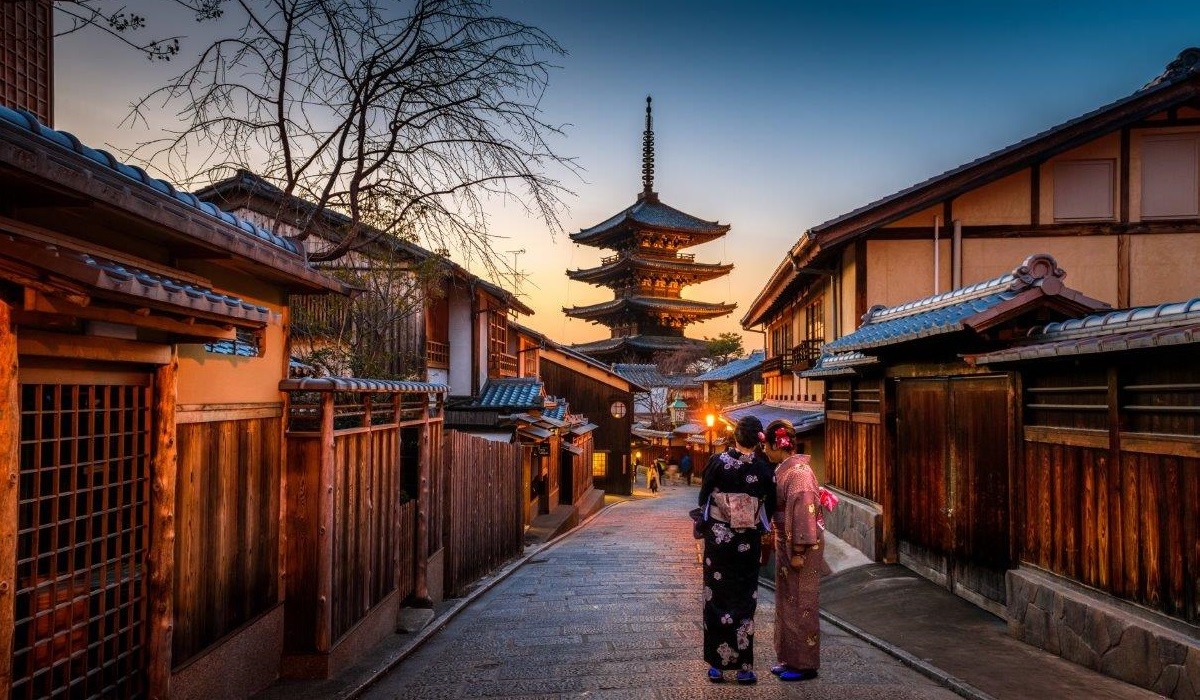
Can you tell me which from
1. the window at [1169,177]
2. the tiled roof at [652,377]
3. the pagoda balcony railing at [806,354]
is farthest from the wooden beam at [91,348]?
the tiled roof at [652,377]

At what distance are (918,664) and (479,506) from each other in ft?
22.1

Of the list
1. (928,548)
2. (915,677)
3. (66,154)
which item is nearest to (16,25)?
(66,154)

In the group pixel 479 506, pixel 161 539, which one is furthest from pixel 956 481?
pixel 161 539

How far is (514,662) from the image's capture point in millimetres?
5879

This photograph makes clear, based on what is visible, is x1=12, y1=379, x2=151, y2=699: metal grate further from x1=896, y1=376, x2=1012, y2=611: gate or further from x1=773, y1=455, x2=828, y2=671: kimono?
x1=896, y1=376, x2=1012, y2=611: gate

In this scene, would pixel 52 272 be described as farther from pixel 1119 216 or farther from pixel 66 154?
pixel 1119 216

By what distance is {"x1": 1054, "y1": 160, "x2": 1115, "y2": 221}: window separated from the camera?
1272cm

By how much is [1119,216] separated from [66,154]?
15.1 m

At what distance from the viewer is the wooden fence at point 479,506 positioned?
9.26 metres

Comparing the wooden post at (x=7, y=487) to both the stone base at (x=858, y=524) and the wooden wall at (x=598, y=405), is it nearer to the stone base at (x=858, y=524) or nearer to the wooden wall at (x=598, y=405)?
the stone base at (x=858, y=524)

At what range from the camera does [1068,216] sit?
12.9m

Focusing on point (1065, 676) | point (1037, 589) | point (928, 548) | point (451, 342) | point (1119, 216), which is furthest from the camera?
point (451, 342)

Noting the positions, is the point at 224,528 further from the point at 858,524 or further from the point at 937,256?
the point at 937,256

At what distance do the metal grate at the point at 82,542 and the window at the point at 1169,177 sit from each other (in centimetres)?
1530
